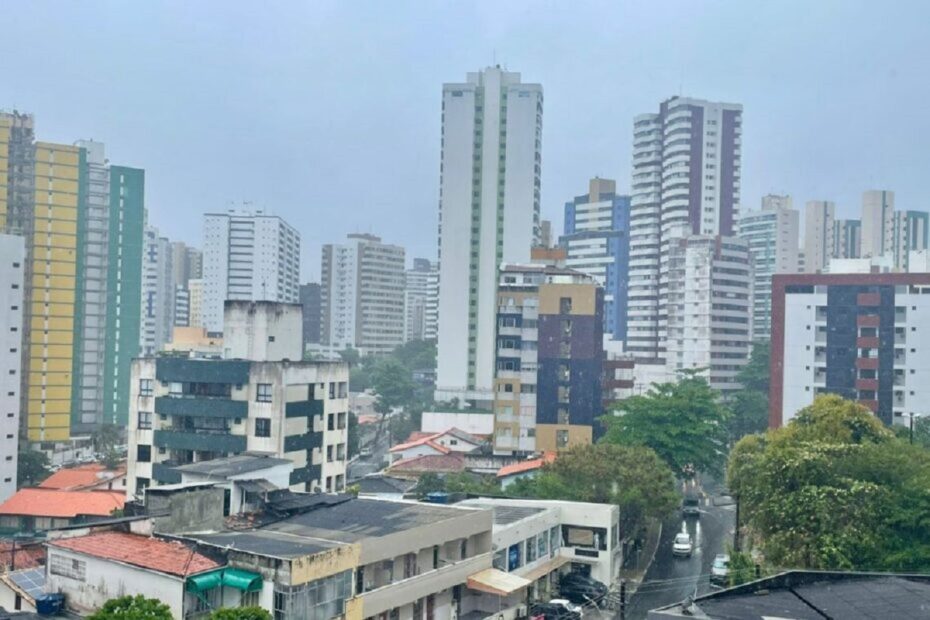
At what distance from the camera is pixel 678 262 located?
76.5 meters

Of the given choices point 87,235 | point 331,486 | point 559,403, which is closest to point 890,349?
point 559,403

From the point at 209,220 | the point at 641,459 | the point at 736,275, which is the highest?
the point at 209,220

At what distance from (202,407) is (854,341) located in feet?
116

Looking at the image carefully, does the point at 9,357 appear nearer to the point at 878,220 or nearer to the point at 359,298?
the point at 359,298

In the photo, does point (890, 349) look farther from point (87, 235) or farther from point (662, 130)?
point (87, 235)

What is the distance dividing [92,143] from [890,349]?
6321 cm

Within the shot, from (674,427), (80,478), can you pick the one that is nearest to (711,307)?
(674,427)

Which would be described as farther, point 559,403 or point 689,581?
point 559,403

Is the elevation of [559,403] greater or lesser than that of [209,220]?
lesser

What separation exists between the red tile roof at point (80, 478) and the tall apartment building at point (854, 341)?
35.6 m

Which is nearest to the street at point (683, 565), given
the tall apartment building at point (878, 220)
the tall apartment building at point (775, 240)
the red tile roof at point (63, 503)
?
the red tile roof at point (63, 503)

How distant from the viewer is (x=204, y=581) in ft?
60.1

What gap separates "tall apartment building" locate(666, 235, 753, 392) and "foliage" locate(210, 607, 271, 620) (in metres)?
61.8

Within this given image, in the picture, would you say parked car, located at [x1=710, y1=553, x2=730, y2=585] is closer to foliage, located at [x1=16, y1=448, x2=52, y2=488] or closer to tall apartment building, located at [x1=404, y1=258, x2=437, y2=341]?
foliage, located at [x1=16, y1=448, x2=52, y2=488]
